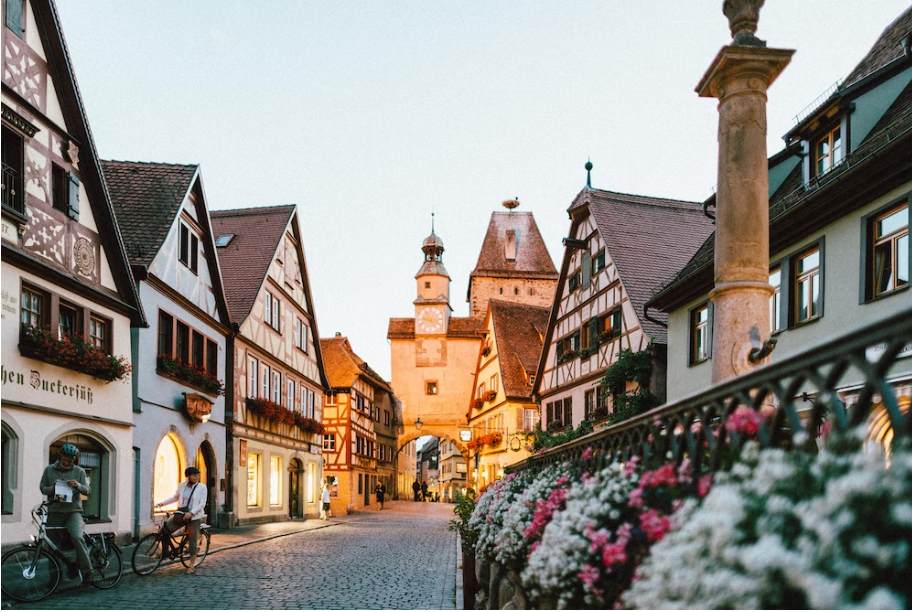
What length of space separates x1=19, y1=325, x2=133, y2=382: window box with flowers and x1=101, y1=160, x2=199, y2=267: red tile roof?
3274mm

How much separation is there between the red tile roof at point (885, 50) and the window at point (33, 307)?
1373 cm

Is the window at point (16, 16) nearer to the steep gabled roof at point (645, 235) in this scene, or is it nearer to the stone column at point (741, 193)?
the stone column at point (741, 193)

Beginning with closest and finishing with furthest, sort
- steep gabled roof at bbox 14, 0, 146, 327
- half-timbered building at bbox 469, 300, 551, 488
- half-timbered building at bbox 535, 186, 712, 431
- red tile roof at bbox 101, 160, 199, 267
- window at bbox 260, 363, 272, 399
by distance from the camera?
steep gabled roof at bbox 14, 0, 146, 327 < red tile roof at bbox 101, 160, 199, 267 < half-timbered building at bbox 535, 186, 712, 431 < window at bbox 260, 363, 272, 399 < half-timbered building at bbox 469, 300, 551, 488

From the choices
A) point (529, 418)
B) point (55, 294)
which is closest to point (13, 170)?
point (55, 294)

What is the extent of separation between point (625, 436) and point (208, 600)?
21.0 feet

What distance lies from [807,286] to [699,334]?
510 centimetres

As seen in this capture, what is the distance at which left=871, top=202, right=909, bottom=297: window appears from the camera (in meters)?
12.1

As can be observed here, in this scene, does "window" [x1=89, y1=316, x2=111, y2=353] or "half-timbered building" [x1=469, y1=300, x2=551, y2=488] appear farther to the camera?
"half-timbered building" [x1=469, y1=300, x2=551, y2=488]

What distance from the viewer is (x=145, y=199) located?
19.7m

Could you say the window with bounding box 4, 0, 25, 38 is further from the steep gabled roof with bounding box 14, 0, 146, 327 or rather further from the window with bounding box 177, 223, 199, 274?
the window with bounding box 177, 223, 199, 274

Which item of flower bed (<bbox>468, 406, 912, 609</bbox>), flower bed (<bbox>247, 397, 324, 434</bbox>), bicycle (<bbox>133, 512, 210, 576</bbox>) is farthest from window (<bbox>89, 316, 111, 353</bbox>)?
flower bed (<bbox>468, 406, 912, 609</bbox>)

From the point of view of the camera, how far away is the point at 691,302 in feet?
66.2

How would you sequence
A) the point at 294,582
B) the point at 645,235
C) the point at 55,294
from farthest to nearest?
the point at 645,235 < the point at 55,294 < the point at 294,582

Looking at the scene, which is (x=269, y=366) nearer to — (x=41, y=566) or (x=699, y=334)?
(x=699, y=334)
